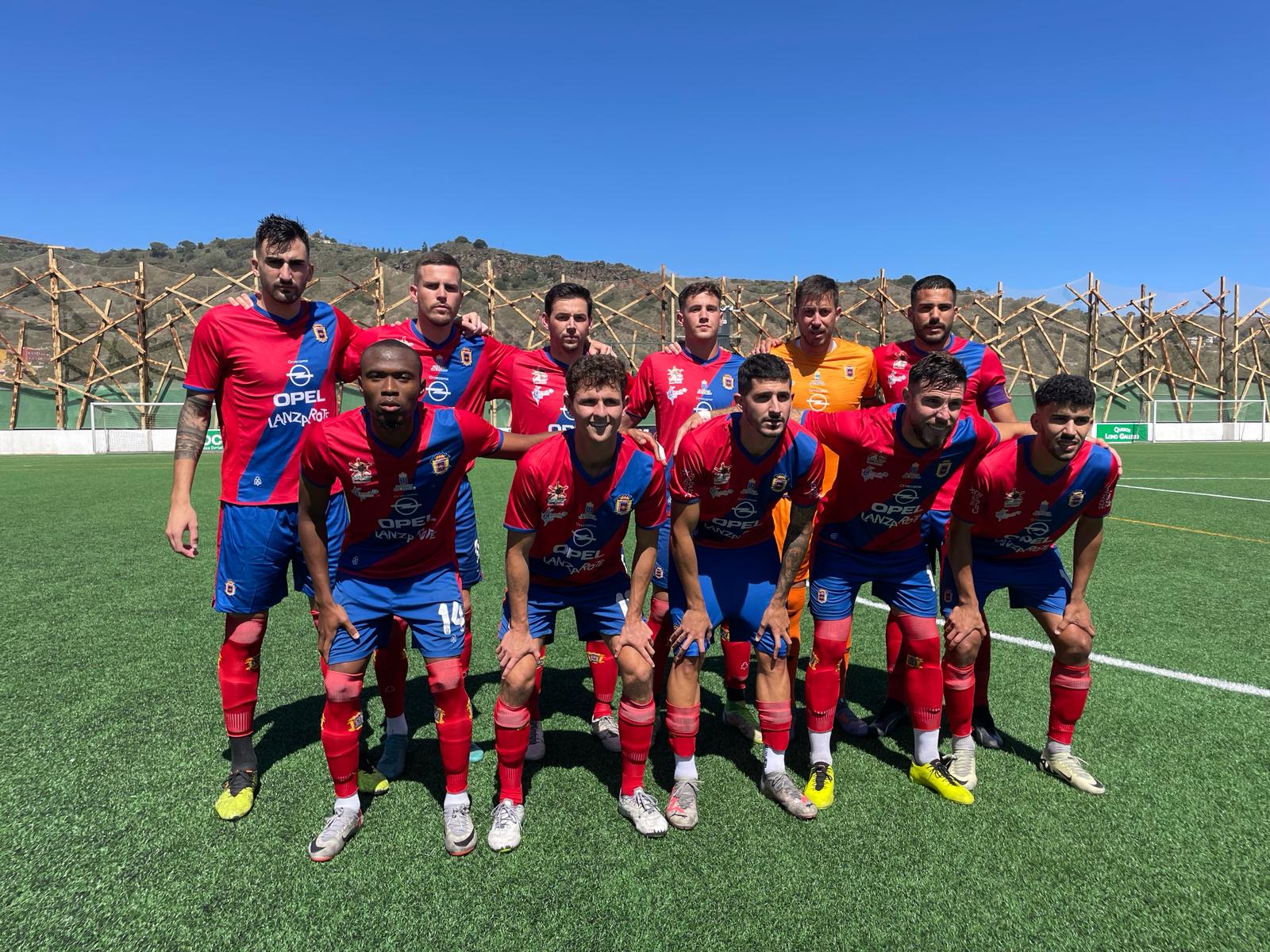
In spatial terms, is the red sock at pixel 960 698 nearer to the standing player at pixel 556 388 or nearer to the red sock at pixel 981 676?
the red sock at pixel 981 676

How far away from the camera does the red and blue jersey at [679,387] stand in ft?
13.2

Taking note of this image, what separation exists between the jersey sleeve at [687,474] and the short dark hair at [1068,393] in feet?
5.04

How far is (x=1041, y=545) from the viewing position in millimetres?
3471

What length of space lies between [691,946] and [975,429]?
8.30 feet

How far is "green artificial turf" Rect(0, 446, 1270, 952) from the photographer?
7.63 ft

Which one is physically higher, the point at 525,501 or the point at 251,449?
the point at 251,449

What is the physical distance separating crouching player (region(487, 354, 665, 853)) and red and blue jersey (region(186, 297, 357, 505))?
3.90ft

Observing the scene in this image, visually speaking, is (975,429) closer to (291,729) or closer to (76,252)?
(291,729)

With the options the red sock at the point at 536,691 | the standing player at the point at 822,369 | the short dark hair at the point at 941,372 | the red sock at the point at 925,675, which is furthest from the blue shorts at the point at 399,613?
the short dark hair at the point at 941,372

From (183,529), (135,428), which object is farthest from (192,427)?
(135,428)

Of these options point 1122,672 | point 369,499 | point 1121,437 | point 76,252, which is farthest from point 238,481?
point 76,252

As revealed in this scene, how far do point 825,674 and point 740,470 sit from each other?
1097 mm

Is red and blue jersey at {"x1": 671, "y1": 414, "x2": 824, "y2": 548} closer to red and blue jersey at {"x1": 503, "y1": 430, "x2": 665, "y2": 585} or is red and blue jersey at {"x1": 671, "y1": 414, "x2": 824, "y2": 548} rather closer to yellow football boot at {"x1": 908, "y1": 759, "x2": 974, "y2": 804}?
red and blue jersey at {"x1": 503, "y1": 430, "x2": 665, "y2": 585}

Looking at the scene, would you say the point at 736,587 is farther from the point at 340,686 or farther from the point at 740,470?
the point at 340,686
